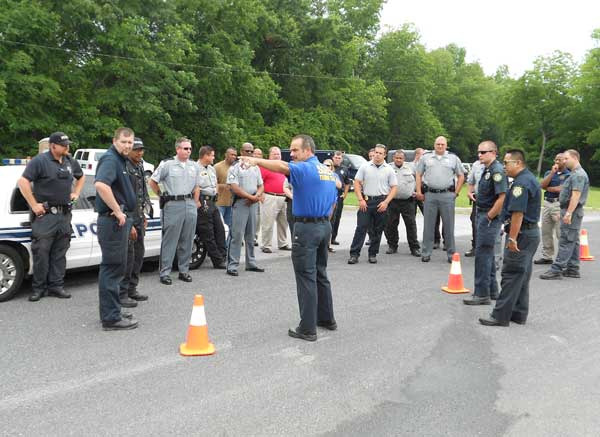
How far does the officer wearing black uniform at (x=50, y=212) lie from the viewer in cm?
634

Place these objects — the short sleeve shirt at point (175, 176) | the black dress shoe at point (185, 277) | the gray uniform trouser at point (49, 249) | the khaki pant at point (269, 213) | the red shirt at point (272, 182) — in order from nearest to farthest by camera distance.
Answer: the gray uniform trouser at point (49, 249) < the short sleeve shirt at point (175, 176) < the black dress shoe at point (185, 277) < the red shirt at point (272, 182) < the khaki pant at point (269, 213)

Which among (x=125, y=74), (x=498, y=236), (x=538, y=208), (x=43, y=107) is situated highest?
(x=125, y=74)

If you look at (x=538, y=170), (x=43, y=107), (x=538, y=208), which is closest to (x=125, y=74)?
(x=43, y=107)

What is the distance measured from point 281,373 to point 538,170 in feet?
205

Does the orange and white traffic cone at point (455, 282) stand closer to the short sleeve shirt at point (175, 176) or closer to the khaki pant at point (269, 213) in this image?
the short sleeve shirt at point (175, 176)

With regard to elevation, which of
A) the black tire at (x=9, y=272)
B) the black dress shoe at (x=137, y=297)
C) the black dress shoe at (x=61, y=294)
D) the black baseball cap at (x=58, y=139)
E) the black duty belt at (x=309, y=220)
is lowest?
the black dress shoe at (x=137, y=297)

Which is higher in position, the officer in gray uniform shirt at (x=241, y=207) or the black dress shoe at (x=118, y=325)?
the officer in gray uniform shirt at (x=241, y=207)

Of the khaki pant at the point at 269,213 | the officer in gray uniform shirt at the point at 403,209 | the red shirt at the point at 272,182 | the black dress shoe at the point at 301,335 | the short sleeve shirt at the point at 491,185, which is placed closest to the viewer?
the black dress shoe at the point at 301,335

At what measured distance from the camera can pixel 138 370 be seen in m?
4.44

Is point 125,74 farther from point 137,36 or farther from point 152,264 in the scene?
point 152,264

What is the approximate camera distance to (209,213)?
8.45 meters

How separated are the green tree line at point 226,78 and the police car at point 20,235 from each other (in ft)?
61.6

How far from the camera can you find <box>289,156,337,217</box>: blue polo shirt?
5.18m

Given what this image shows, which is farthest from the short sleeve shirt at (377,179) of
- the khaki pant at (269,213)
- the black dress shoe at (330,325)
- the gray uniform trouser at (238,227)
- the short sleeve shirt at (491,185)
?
the black dress shoe at (330,325)
